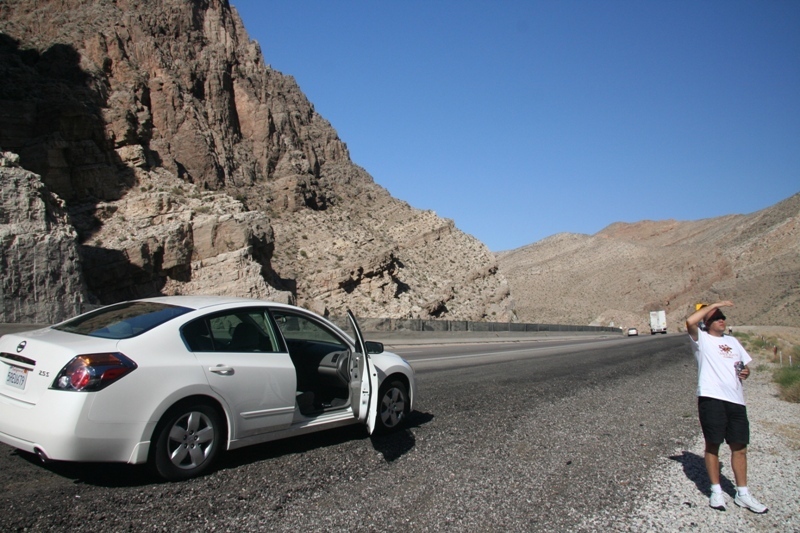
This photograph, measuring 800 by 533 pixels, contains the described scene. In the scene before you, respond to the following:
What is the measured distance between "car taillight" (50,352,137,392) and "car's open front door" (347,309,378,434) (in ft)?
7.20

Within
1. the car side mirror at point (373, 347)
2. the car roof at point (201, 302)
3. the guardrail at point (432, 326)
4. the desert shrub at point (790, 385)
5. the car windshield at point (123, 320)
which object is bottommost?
the desert shrub at point (790, 385)

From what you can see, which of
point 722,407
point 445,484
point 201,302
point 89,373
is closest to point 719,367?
point 722,407

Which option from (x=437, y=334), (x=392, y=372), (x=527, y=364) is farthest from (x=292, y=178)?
(x=392, y=372)

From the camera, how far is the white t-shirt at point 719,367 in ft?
17.9

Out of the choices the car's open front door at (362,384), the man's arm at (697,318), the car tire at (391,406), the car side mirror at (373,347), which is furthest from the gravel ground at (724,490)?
the car side mirror at (373,347)

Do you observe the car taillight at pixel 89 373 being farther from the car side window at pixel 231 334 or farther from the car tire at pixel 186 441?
the car side window at pixel 231 334

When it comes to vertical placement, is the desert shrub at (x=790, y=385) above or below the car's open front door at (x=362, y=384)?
below

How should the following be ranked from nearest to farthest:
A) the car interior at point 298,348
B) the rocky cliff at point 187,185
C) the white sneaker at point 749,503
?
the white sneaker at point 749,503 < the car interior at point 298,348 < the rocky cliff at point 187,185

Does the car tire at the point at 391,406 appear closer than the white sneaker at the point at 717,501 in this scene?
No

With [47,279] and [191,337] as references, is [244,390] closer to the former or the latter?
[191,337]

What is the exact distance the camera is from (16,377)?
5074 mm

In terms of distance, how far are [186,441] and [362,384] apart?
1.78m

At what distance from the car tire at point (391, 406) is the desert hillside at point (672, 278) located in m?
77.4

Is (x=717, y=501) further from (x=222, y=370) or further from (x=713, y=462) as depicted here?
(x=222, y=370)
